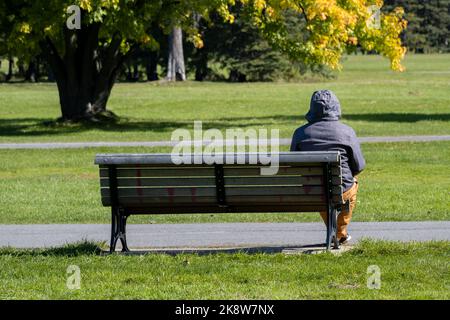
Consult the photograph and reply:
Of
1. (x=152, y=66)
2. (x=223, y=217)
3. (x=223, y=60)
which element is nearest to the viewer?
(x=223, y=217)

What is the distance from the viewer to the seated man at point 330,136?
30.0 feet

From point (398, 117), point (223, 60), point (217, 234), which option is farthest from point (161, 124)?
point (223, 60)

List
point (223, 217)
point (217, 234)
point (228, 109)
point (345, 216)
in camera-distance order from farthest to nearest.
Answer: point (228, 109), point (223, 217), point (217, 234), point (345, 216)

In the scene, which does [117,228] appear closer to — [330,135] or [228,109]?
[330,135]

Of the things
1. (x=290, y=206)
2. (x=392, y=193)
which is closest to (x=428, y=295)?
(x=290, y=206)

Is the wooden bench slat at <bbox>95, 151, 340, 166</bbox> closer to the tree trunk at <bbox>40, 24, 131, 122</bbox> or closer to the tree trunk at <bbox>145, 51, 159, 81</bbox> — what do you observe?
the tree trunk at <bbox>40, 24, 131, 122</bbox>

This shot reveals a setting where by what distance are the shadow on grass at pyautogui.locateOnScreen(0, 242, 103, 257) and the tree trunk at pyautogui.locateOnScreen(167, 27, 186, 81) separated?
179 feet

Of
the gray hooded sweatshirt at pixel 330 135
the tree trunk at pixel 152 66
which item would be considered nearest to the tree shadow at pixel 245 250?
the gray hooded sweatshirt at pixel 330 135

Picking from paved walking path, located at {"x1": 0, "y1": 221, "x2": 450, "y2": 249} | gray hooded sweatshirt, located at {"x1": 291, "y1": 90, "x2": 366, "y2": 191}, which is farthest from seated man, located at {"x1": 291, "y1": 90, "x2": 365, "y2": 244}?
paved walking path, located at {"x1": 0, "y1": 221, "x2": 450, "y2": 249}

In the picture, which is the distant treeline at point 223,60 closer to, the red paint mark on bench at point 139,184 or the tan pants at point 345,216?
the tan pants at point 345,216

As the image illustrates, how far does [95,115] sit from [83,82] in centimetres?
115

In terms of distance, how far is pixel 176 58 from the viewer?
65750 millimetres

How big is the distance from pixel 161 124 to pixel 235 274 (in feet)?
78.0
